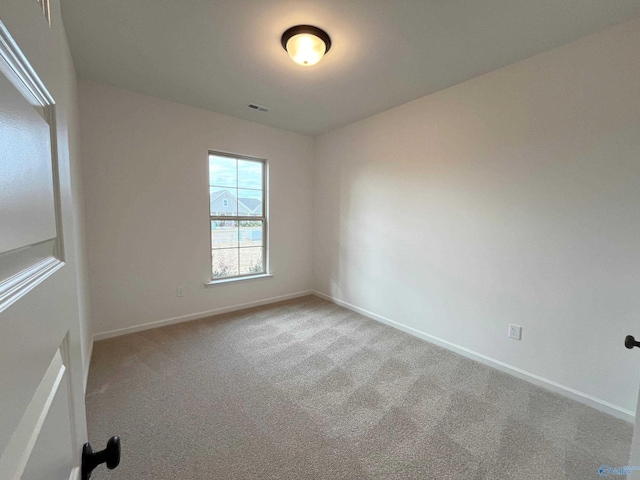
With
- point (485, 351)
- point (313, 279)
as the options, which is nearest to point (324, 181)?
point (313, 279)

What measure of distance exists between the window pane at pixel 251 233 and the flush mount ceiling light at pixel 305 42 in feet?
→ 7.44

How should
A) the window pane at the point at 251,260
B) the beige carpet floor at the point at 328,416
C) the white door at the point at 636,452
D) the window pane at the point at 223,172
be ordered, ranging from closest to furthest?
the white door at the point at 636,452 < the beige carpet floor at the point at 328,416 < the window pane at the point at 223,172 < the window pane at the point at 251,260

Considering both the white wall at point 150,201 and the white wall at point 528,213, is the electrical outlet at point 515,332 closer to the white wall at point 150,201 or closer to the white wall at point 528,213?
the white wall at point 528,213

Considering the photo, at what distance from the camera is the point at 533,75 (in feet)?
6.69

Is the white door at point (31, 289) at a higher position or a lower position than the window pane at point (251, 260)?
higher

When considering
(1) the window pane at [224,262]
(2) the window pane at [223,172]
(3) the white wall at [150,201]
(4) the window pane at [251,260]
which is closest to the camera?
(3) the white wall at [150,201]

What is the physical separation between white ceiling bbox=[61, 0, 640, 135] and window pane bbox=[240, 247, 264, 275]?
6.38ft

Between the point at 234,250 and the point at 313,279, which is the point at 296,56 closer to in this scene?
the point at 234,250

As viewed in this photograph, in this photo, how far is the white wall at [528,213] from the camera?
1.75 meters

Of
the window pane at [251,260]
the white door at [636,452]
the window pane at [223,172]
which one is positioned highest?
the window pane at [223,172]

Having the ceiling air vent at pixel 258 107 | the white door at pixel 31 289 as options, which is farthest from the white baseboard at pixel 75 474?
the ceiling air vent at pixel 258 107

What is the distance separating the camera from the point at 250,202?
12.2 ft

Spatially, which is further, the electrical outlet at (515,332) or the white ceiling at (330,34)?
the electrical outlet at (515,332)

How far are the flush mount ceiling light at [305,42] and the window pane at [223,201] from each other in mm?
1974
